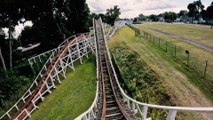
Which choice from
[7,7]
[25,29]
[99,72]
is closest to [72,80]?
[99,72]

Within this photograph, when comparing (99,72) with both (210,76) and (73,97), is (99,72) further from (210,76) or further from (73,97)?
(210,76)

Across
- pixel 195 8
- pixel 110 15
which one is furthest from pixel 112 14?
pixel 195 8

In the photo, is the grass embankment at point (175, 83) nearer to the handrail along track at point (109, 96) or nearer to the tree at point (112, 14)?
the handrail along track at point (109, 96)

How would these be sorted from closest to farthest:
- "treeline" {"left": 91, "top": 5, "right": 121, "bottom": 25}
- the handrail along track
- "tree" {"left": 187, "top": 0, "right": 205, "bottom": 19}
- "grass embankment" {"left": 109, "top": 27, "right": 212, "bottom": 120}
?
the handrail along track < "grass embankment" {"left": 109, "top": 27, "right": 212, "bottom": 120} < "treeline" {"left": 91, "top": 5, "right": 121, "bottom": 25} < "tree" {"left": 187, "top": 0, "right": 205, "bottom": 19}

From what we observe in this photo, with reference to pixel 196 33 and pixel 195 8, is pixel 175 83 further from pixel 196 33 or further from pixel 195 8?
pixel 195 8

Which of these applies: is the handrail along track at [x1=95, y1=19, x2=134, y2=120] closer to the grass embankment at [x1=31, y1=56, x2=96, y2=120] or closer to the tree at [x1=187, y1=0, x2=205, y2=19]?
the grass embankment at [x1=31, y1=56, x2=96, y2=120]

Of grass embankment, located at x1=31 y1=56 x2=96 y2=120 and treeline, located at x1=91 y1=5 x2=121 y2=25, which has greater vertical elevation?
treeline, located at x1=91 y1=5 x2=121 y2=25

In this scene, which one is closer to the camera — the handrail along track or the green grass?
the handrail along track

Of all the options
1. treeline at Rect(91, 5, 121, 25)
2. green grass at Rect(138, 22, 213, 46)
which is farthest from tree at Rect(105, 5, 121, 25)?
green grass at Rect(138, 22, 213, 46)
